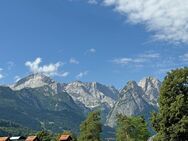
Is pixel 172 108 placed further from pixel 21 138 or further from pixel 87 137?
pixel 87 137

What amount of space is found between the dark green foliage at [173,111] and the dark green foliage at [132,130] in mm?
59275

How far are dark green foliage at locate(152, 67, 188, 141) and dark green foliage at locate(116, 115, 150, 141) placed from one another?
59.3 metres

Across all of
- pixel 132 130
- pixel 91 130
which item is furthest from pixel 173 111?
pixel 91 130

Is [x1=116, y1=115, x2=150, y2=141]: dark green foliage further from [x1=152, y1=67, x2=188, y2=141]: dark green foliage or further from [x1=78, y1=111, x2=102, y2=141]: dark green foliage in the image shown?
[x1=152, y1=67, x2=188, y2=141]: dark green foliage

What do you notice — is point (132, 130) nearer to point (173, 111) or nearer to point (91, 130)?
point (91, 130)

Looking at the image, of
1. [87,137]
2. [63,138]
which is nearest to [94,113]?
[87,137]

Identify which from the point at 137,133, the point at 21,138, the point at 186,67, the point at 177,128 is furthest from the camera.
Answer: the point at 137,133

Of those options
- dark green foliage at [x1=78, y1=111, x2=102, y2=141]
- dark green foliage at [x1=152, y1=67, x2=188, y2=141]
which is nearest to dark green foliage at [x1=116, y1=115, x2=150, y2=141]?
dark green foliage at [x1=78, y1=111, x2=102, y2=141]

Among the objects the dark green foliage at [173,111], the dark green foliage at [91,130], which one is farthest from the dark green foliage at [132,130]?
the dark green foliage at [173,111]

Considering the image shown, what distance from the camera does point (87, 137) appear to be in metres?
158

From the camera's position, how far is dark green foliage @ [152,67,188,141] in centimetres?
8981

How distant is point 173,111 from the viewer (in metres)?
90.8

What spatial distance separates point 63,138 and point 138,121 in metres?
42.2

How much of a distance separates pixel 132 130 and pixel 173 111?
213 ft
